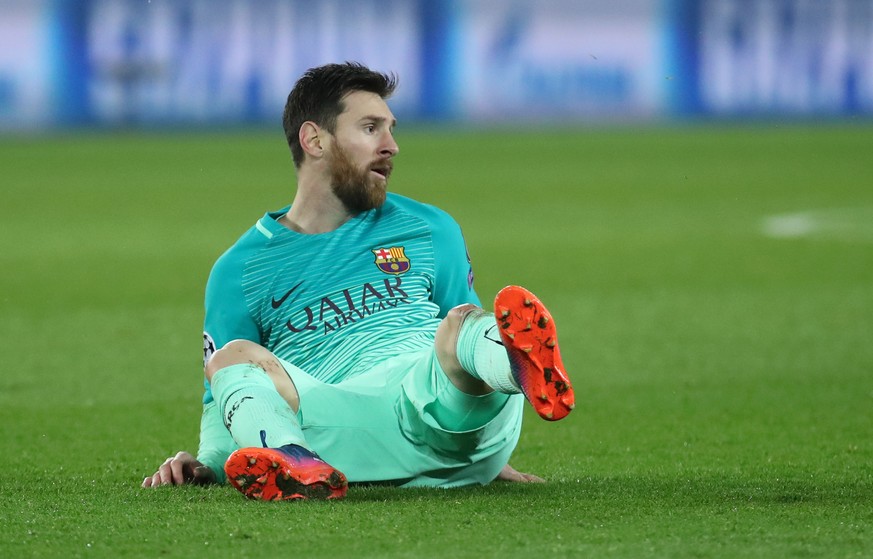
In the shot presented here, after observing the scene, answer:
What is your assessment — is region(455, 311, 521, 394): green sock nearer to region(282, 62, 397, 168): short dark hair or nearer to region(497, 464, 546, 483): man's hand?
region(497, 464, 546, 483): man's hand

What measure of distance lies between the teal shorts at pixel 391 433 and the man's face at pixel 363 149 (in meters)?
0.54

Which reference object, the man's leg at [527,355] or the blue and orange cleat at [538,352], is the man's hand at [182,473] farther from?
the blue and orange cleat at [538,352]

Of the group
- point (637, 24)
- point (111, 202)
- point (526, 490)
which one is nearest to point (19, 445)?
point (526, 490)

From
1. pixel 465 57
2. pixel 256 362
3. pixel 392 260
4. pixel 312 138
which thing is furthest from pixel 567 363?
pixel 465 57

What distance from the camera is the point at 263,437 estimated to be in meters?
3.47

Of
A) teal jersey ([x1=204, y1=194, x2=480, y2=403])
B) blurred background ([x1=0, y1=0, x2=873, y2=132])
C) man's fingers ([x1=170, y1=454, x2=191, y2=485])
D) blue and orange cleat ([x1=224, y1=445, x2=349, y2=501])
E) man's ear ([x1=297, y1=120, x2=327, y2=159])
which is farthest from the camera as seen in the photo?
blurred background ([x1=0, y1=0, x2=873, y2=132])

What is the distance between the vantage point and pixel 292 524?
325cm

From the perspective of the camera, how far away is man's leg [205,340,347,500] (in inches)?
135

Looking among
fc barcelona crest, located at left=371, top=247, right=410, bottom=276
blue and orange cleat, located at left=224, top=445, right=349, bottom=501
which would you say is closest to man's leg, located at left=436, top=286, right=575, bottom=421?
blue and orange cleat, located at left=224, top=445, right=349, bottom=501

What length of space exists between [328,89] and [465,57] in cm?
2319

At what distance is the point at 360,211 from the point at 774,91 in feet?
78.9

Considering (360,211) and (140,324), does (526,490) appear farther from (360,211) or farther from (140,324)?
(140,324)

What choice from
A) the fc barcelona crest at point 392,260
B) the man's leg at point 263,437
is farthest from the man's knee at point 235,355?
the fc barcelona crest at point 392,260

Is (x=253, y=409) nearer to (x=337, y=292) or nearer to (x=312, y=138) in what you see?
(x=337, y=292)
